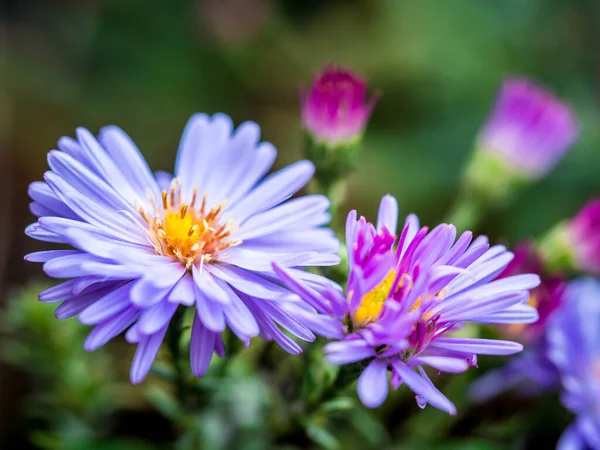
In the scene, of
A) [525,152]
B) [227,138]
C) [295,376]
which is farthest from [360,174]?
[227,138]

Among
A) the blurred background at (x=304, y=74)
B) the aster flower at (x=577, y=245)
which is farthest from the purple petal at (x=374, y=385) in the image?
the blurred background at (x=304, y=74)

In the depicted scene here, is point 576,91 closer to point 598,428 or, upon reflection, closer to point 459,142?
point 459,142

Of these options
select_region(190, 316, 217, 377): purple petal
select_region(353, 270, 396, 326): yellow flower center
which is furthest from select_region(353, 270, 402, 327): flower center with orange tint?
select_region(190, 316, 217, 377): purple petal

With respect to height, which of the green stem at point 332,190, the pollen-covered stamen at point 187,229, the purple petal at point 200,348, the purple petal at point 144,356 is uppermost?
the green stem at point 332,190

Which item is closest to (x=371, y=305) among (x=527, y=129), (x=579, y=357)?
(x=579, y=357)

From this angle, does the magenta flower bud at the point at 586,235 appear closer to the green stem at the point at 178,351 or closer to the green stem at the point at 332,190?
the green stem at the point at 332,190

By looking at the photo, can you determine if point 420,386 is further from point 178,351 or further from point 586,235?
point 586,235
